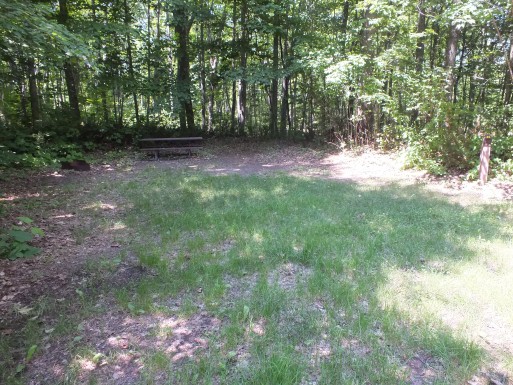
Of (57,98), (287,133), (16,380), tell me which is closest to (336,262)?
(16,380)

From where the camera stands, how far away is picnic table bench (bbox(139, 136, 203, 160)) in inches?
480

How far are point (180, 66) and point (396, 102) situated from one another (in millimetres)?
9168

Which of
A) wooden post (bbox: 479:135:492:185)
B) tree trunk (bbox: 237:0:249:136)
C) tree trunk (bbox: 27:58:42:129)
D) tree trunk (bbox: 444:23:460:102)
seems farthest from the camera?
tree trunk (bbox: 237:0:249:136)

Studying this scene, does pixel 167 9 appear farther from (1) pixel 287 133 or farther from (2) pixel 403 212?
(2) pixel 403 212

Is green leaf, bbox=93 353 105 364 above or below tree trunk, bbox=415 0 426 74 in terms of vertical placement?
below

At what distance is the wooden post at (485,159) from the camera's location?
7.32 meters

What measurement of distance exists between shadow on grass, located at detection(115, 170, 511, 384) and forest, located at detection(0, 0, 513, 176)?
3.07 m

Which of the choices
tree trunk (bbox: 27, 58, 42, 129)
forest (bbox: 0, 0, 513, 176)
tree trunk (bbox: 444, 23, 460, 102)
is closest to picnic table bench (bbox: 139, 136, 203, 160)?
forest (bbox: 0, 0, 513, 176)

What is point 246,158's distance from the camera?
40.6ft

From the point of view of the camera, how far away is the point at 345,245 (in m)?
4.34

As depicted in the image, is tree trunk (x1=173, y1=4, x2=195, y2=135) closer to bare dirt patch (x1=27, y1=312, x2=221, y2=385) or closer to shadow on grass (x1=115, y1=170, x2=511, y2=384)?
shadow on grass (x1=115, y1=170, x2=511, y2=384)

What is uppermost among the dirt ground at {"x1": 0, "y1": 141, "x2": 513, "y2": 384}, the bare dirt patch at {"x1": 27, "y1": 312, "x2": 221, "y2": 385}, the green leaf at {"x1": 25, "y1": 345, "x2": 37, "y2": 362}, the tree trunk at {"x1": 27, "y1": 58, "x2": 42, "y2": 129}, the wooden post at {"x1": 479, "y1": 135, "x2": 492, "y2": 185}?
the tree trunk at {"x1": 27, "y1": 58, "x2": 42, "y2": 129}

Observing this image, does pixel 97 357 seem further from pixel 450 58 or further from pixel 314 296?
pixel 450 58

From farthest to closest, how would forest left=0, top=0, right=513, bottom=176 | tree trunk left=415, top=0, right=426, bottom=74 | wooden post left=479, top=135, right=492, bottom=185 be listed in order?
tree trunk left=415, top=0, right=426, bottom=74
forest left=0, top=0, right=513, bottom=176
wooden post left=479, top=135, right=492, bottom=185
